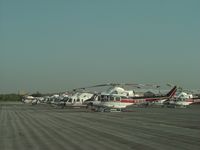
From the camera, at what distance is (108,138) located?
1903 cm

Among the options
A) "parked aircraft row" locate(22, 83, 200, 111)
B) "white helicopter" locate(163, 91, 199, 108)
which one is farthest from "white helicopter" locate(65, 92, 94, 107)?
"white helicopter" locate(163, 91, 199, 108)

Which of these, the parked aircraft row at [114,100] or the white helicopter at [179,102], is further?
the white helicopter at [179,102]

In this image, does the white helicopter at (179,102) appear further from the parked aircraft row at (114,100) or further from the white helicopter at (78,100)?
the white helicopter at (78,100)

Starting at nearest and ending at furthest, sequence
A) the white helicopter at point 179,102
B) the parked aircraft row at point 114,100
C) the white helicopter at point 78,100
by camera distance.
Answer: the parked aircraft row at point 114,100 → the white helicopter at point 78,100 → the white helicopter at point 179,102

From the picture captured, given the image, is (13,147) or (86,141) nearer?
(13,147)

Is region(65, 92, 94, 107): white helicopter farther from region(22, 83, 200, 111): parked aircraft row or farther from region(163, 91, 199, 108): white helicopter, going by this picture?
region(163, 91, 199, 108): white helicopter

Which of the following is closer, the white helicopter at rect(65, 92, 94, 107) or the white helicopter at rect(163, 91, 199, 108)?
the white helicopter at rect(65, 92, 94, 107)

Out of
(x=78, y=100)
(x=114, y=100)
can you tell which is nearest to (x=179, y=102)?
(x=78, y=100)

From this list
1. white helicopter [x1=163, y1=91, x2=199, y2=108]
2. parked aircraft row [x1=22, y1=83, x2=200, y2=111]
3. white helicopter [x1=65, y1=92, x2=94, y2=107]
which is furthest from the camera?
white helicopter [x1=163, y1=91, x2=199, y2=108]

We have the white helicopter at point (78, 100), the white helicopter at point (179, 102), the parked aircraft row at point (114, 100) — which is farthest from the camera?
the white helicopter at point (179, 102)

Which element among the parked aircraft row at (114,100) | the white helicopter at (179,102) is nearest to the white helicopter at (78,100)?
the parked aircraft row at (114,100)

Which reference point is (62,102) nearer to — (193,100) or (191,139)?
(193,100)

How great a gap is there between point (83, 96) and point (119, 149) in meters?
61.0

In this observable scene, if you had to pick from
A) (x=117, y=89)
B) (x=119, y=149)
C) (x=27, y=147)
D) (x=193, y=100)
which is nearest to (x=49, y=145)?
(x=27, y=147)
